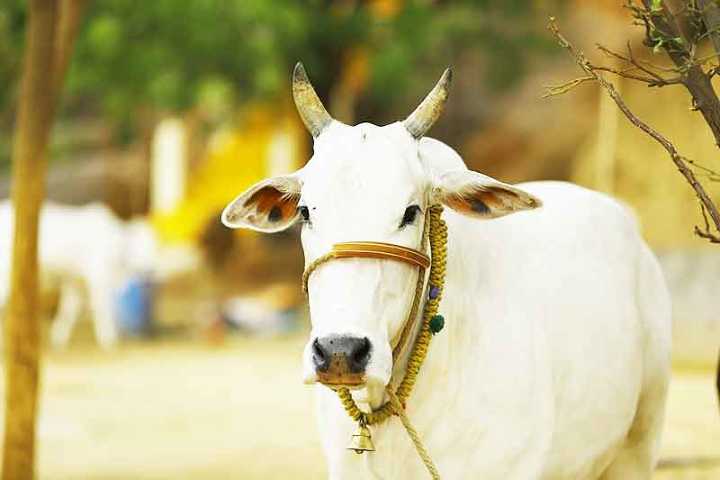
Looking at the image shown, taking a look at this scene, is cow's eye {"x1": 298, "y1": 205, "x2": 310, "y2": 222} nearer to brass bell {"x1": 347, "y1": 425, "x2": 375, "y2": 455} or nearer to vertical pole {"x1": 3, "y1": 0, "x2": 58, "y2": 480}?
brass bell {"x1": 347, "y1": 425, "x2": 375, "y2": 455}

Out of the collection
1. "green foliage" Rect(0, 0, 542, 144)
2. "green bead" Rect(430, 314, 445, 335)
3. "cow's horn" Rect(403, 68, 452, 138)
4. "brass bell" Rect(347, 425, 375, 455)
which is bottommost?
"brass bell" Rect(347, 425, 375, 455)

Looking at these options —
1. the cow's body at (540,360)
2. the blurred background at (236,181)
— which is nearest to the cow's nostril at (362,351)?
the cow's body at (540,360)

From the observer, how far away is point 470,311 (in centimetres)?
378

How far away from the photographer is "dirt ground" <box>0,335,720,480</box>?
762 cm

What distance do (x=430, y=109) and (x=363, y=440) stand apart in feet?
2.93

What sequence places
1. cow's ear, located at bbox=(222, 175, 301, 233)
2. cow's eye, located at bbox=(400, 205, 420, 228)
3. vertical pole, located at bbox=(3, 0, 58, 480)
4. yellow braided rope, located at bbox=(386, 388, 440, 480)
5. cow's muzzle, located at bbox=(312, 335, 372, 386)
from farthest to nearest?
vertical pole, located at bbox=(3, 0, 58, 480) → cow's ear, located at bbox=(222, 175, 301, 233) → yellow braided rope, located at bbox=(386, 388, 440, 480) → cow's eye, located at bbox=(400, 205, 420, 228) → cow's muzzle, located at bbox=(312, 335, 372, 386)

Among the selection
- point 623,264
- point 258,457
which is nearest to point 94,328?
point 258,457

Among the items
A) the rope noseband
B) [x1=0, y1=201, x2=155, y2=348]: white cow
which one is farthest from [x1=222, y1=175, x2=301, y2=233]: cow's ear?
[x1=0, y1=201, x2=155, y2=348]: white cow

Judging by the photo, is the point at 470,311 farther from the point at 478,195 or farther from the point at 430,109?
the point at 430,109

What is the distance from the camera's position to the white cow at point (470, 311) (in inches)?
128

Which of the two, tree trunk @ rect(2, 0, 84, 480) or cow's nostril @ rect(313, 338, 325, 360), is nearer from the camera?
cow's nostril @ rect(313, 338, 325, 360)

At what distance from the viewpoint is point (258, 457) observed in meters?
7.97

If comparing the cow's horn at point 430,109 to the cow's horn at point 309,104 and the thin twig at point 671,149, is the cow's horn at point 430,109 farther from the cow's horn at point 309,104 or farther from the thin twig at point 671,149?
the thin twig at point 671,149

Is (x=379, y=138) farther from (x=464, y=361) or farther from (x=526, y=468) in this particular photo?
(x=526, y=468)
